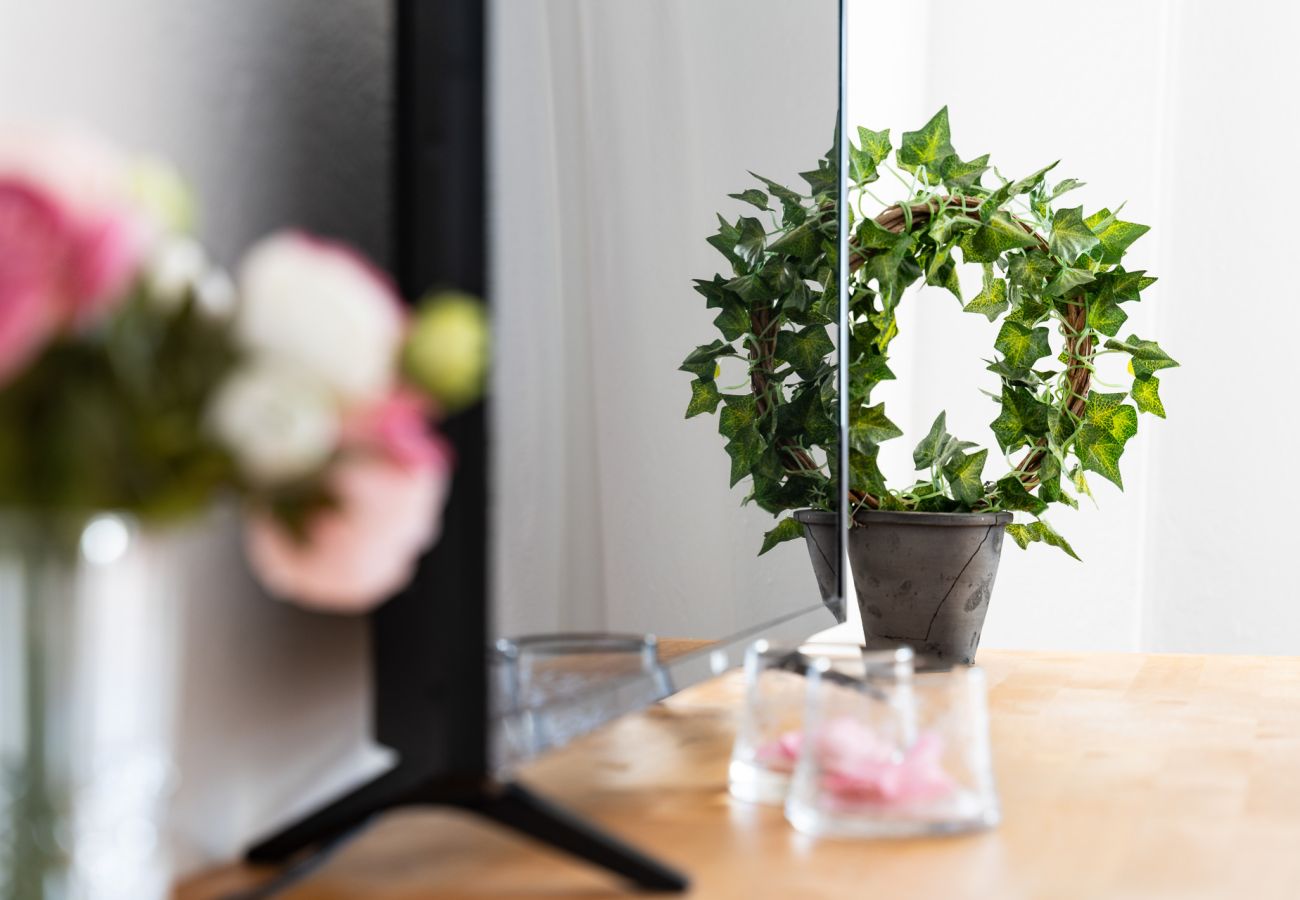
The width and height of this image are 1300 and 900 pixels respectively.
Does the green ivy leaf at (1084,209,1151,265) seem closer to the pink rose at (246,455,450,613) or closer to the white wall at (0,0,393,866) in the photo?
the white wall at (0,0,393,866)

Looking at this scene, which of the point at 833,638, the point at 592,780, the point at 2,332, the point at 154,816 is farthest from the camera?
the point at 833,638

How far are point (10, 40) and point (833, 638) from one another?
1484 mm

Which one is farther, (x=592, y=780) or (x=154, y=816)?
(x=592, y=780)

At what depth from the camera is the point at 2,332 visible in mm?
381

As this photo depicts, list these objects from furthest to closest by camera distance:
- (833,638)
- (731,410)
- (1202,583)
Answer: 1. (1202,583)
2. (833,638)
3. (731,410)

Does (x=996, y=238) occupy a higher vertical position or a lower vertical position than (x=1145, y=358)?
higher

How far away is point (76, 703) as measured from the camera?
448 millimetres

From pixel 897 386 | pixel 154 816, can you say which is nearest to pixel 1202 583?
pixel 897 386

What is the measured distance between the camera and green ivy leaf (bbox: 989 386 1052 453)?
1.37 meters

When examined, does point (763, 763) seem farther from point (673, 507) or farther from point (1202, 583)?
point (1202, 583)

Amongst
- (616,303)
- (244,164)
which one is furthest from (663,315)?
(244,164)

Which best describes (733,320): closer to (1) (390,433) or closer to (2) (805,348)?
(2) (805,348)

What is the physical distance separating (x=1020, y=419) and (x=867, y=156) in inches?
13.3

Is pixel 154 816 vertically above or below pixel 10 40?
below
